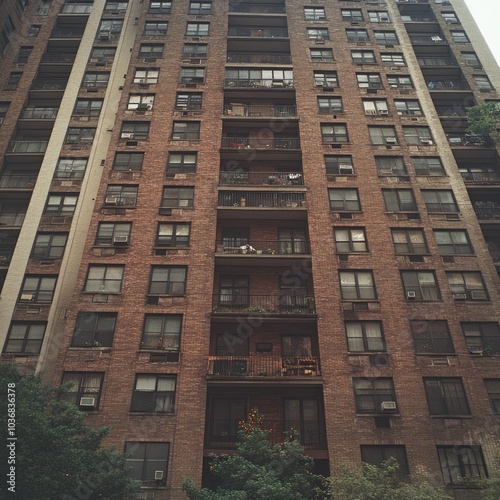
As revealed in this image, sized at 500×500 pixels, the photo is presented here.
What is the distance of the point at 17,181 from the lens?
3148 centimetres

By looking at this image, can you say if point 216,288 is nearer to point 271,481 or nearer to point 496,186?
point 271,481

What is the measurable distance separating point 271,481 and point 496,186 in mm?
25275

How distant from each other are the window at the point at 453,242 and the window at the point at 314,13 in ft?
78.4

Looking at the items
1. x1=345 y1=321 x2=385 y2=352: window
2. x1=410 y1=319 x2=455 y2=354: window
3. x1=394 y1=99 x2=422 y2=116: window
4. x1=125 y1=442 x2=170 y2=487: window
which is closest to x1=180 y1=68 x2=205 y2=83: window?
x1=394 y1=99 x2=422 y2=116: window

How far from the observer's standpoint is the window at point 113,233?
2644 centimetres

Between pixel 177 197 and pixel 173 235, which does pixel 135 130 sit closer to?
pixel 177 197

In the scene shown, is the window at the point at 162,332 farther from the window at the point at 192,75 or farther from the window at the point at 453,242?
the window at the point at 192,75

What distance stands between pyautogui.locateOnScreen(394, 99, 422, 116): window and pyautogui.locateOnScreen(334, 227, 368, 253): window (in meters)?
11.7

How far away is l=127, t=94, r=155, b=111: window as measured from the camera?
1312 inches

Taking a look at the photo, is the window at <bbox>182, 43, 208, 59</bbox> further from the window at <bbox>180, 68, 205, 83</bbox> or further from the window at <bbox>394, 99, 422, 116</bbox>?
the window at <bbox>394, 99, 422, 116</bbox>

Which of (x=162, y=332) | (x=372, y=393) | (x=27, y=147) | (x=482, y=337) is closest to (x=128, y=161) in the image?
(x=27, y=147)

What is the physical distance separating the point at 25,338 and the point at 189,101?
1993 cm

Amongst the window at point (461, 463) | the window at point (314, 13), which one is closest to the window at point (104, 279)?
the window at point (461, 463)

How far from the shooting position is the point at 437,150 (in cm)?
3131
